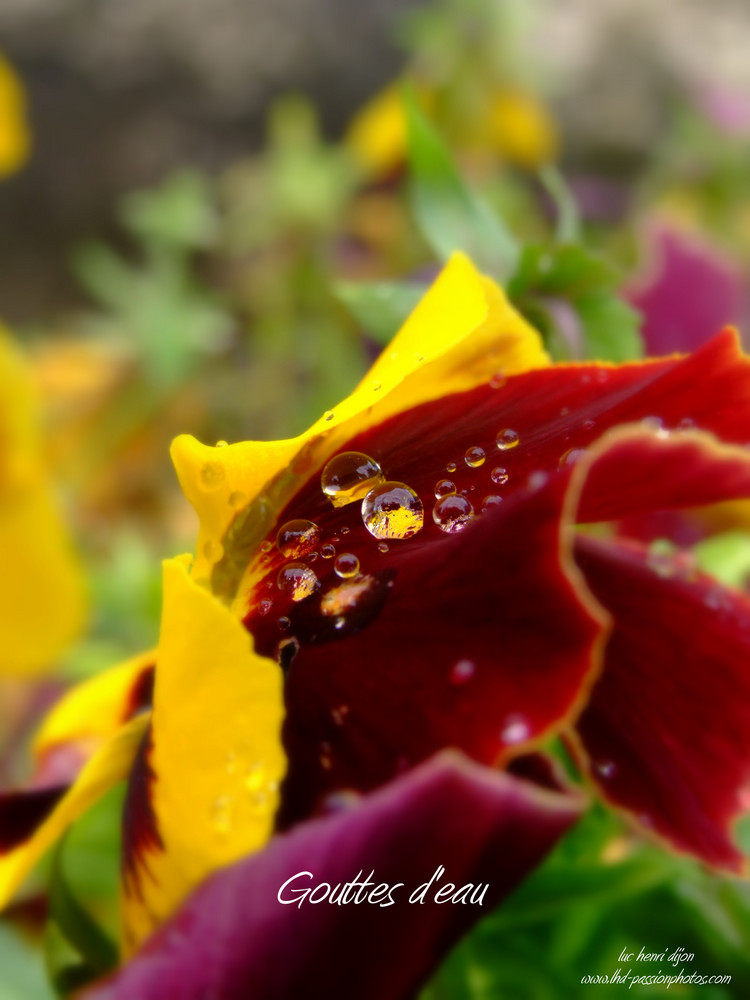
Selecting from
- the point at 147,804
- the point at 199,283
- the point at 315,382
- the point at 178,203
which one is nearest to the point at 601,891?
the point at 147,804

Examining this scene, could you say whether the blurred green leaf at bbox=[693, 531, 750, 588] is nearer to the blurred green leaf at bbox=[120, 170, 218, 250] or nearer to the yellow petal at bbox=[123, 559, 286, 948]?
the yellow petal at bbox=[123, 559, 286, 948]

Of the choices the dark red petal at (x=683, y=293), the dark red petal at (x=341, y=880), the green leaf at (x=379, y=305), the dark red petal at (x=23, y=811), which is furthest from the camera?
the dark red petal at (x=683, y=293)

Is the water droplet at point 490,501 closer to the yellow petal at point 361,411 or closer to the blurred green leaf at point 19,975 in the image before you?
the yellow petal at point 361,411

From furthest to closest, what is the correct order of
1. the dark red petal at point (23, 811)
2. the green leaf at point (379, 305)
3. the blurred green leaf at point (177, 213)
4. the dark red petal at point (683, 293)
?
the blurred green leaf at point (177, 213), the dark red petal at point (683, 293), the green leaf at point (379, 305), the dark red petal at point (23, 811)

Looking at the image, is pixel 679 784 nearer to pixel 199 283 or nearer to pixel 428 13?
pixel 428 13

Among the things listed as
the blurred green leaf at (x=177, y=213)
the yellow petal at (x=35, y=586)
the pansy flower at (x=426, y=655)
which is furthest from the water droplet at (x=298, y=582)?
the blurred green leaf at (x=177, y=213)

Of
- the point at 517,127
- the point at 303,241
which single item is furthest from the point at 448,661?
the point at 517,127

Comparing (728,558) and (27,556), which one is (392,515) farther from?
(27,556)

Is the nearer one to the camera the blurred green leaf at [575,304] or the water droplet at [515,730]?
the water droplet at [515,730]
